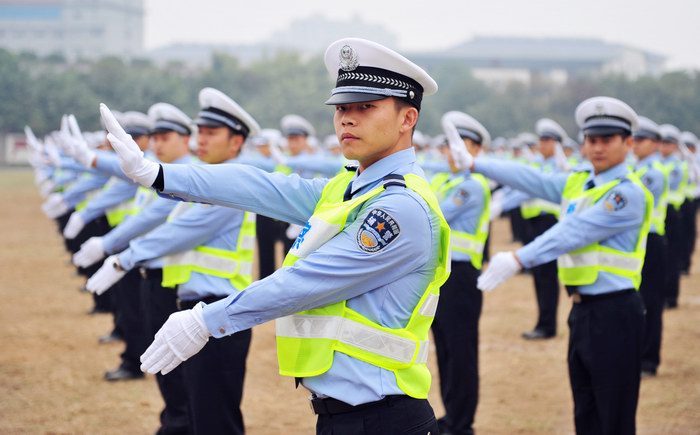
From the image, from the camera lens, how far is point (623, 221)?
17.6ft

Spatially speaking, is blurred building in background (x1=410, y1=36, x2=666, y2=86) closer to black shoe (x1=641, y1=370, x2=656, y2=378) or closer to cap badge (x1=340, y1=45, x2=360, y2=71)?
black shoe (x1=641, y1=370, x2=656, y2=378)

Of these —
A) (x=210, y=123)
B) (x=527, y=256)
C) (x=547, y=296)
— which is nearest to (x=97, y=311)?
(x=547, y=296)

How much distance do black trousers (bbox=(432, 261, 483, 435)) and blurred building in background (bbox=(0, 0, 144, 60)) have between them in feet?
357

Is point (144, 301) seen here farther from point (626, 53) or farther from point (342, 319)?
point (626, 53)

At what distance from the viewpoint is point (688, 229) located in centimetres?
1605

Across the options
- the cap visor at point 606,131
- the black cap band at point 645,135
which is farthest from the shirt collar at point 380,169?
the black cap band at point 645,135

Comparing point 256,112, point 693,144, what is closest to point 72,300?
point 693,144

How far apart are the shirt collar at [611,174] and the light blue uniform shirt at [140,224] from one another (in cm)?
260

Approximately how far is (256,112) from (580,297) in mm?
45310

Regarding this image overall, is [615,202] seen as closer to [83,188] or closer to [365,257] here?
[365,257]

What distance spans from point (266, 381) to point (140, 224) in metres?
2.58

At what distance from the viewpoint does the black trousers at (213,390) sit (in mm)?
5180

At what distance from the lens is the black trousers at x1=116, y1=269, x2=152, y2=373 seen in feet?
27.8

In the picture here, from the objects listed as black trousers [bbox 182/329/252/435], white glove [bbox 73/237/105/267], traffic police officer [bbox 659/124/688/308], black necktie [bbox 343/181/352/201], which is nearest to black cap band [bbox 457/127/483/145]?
white glove [bbox 73/237/105/267]
